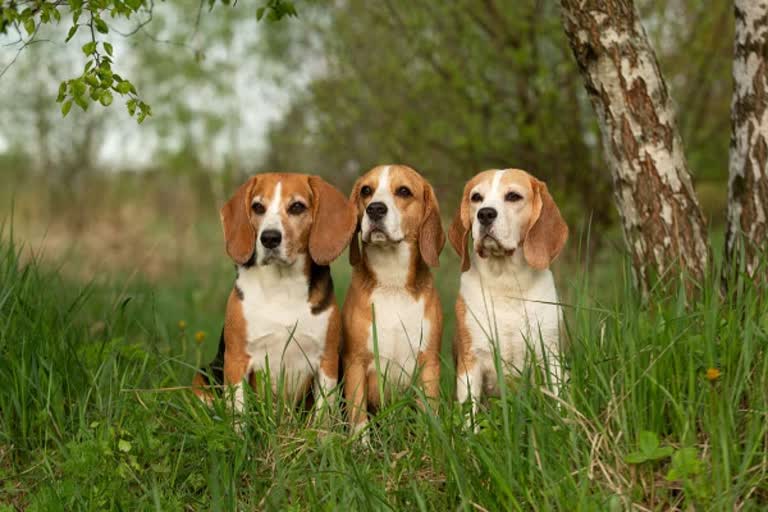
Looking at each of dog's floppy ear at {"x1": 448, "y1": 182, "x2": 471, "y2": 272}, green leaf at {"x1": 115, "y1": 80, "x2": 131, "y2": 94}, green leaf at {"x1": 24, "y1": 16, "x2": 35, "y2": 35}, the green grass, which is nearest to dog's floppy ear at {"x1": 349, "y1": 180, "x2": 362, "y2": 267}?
dog's floppy ear at {"x1": 448, "y1": 182, "x2": 471, "y2": 272}

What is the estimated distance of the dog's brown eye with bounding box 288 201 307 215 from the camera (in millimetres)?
4379

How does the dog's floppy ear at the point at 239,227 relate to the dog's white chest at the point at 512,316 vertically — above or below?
above

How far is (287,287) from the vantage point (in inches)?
172

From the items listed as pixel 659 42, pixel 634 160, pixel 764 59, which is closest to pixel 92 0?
pixel 634 160

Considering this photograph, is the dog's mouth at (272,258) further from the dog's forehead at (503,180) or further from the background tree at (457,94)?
the background tree at (457,94)

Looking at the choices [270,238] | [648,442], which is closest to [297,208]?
[270,238]

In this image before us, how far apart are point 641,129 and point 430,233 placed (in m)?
1.29

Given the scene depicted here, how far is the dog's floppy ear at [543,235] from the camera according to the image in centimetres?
424

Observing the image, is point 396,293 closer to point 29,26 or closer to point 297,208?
point 297,208

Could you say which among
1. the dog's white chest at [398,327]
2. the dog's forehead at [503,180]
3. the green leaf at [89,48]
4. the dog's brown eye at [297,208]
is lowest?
the dog's white chest at [398,327]

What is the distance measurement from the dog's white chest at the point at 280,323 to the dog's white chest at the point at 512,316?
747 mm

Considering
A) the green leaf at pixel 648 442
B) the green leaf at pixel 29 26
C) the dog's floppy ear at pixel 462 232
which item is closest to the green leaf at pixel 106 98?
the green leaf at pixel 29 26

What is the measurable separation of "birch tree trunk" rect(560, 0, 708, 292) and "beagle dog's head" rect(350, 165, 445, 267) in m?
1.11

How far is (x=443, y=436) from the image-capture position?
330cm
